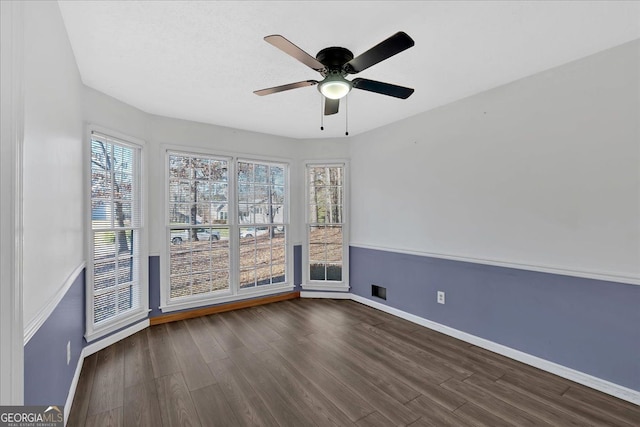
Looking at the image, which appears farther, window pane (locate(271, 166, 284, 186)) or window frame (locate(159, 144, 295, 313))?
window pane (locate(271, 166, 284, 186))

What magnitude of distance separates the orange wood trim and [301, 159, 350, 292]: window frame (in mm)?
332

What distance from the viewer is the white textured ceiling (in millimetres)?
1679

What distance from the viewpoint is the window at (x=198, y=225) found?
3533mm

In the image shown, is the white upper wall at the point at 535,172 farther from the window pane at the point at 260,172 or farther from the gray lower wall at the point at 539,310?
the window pane at the point at 260,172

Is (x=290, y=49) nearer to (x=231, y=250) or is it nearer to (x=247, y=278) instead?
(x=231, y=250)

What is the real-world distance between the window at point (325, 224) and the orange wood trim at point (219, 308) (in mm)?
460

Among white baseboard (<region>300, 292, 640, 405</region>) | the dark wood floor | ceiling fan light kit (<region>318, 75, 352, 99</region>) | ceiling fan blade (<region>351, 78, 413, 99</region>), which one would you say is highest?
ceiling fan blade (<region>351, 78, 413, 99</region>)

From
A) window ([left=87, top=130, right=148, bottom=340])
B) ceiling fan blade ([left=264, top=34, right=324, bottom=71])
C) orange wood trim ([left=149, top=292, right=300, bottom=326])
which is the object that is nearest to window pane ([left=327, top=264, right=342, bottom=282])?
orange wood trim ([left=149, top=292, right=300, bottom=326])

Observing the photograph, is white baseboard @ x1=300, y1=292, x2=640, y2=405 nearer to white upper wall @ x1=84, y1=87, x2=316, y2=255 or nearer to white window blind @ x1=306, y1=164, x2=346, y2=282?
white window blind @ x1=306, y1=164, x2=346, y2=282

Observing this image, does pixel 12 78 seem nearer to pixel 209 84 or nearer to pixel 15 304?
pixel 15 304

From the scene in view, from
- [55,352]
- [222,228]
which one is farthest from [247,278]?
[55,352]

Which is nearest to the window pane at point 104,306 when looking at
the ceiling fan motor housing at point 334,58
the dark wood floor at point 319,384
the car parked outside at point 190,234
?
the dark wood floor at point 319,384

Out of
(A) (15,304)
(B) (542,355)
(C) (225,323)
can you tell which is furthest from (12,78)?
(B) (542,355)

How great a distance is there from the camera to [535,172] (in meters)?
2.47
